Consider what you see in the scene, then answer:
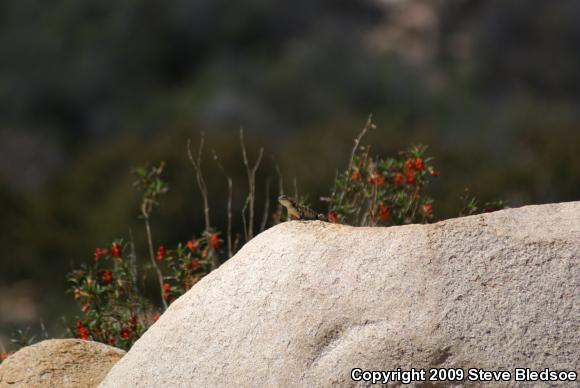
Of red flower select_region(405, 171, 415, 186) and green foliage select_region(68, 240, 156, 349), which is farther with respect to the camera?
red flower select_region(405, 171, 415, 186)

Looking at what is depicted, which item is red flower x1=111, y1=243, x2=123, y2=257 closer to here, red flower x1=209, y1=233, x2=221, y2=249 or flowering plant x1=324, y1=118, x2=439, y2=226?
red flower x1=209, y1=233, x2=221, y2=249

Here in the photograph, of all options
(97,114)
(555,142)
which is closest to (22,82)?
(97,114)

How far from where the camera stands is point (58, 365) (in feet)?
17.7

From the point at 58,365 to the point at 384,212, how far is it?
190 cm

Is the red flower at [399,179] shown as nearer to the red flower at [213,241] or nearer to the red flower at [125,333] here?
the red flower at [213,241]

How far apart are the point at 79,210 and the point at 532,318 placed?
17356 millimetres

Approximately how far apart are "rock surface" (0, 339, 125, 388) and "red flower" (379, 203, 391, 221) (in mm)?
1597

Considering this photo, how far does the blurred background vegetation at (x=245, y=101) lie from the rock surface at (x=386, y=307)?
12222 mm

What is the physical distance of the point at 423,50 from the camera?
125 ft

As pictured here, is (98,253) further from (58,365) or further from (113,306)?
(58,365)

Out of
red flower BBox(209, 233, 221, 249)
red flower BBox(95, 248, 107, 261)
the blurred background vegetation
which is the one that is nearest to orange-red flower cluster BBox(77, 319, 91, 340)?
red flower BBox(95, 248, 107, 261)

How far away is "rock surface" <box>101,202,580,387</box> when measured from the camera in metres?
4.36

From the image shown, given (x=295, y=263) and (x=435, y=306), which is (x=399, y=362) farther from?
(x=295, y=263)

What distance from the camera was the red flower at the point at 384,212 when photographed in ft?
20.5
